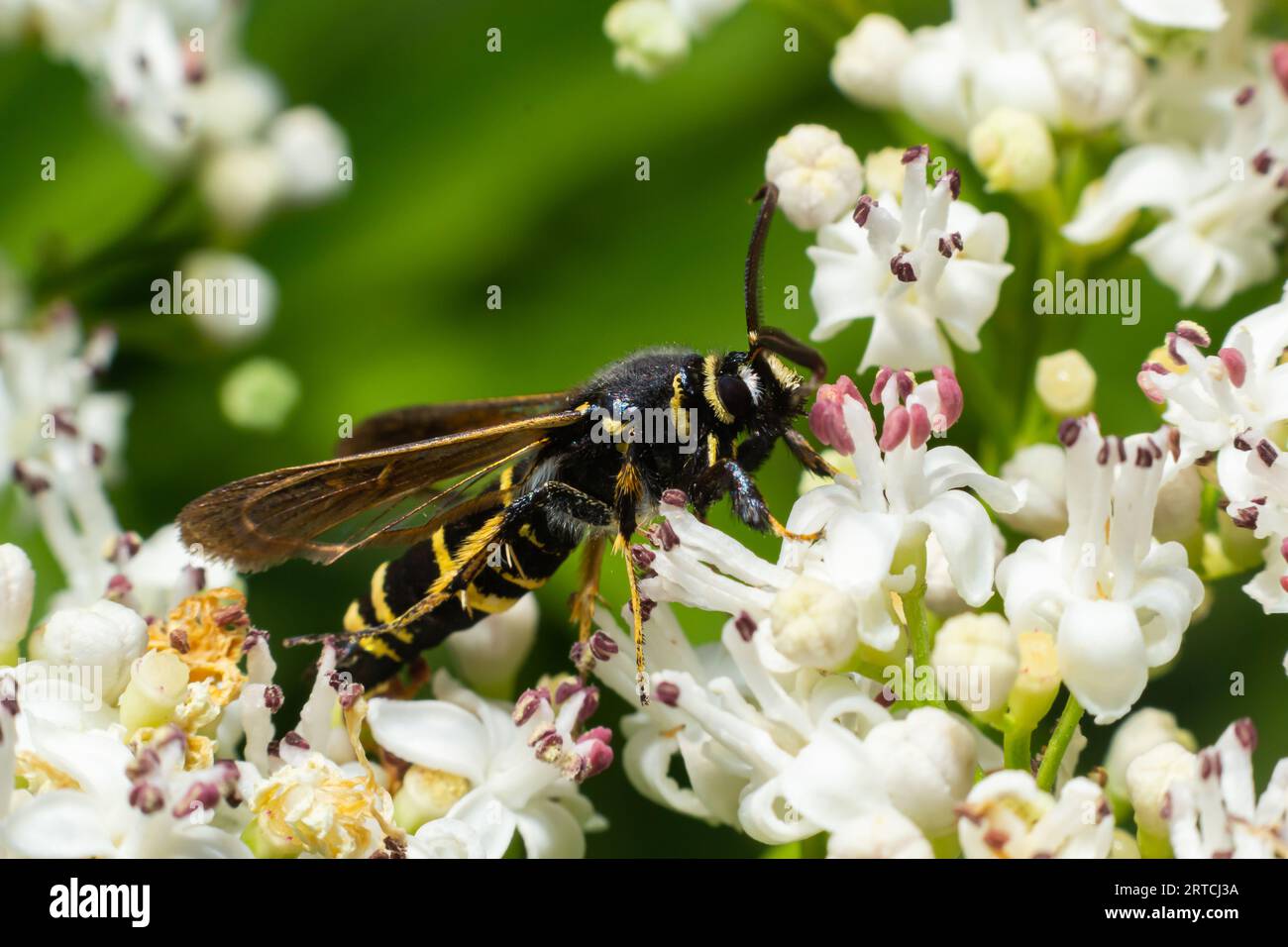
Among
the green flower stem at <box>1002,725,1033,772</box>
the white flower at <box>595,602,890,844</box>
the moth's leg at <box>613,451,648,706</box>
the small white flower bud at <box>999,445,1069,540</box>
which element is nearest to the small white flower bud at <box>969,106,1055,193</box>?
the small white flower bud at <box>999,445,1069,540</box>

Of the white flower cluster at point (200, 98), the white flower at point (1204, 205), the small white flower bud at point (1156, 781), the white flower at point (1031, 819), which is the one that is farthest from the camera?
the white flower cluster at point (200, 98)

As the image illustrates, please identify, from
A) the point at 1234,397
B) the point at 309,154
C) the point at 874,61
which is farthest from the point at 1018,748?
the point at 309,154

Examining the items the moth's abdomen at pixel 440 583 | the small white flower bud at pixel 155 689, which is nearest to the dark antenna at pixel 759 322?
the moth's abdomen at pixel 440 583

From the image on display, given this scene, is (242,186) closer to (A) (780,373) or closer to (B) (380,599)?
(B) (380,599)

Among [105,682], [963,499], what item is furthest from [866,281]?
[105,682]

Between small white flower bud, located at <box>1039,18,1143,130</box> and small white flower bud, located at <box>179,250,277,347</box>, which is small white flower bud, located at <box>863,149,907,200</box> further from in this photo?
small white flower bud, located at <box>179,250,277,347</box>

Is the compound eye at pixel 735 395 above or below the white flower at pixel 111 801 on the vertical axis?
above

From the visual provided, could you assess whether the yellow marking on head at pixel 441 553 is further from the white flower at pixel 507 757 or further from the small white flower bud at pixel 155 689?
the small white flower bud at pixel 155 689
